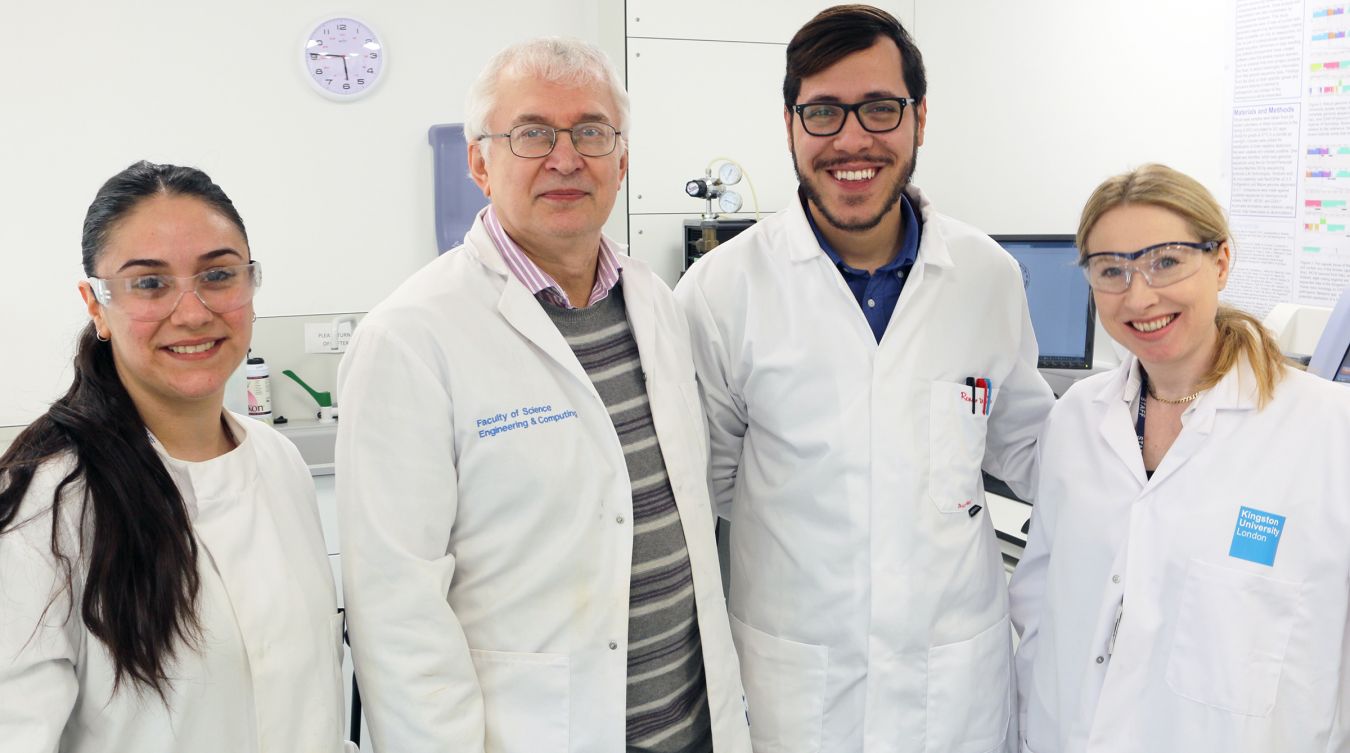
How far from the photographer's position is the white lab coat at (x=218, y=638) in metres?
0.95

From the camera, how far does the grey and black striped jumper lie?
52.4 inches

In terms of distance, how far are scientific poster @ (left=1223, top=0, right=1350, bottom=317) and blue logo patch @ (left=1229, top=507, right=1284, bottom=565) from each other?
118cm

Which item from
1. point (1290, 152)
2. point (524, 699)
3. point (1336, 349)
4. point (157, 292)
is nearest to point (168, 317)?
point (157, 292)

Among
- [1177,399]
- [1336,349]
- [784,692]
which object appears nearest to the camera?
[1177,399]

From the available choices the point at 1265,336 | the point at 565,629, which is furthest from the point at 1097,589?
the point at 565,629

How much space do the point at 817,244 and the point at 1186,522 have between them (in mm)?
646

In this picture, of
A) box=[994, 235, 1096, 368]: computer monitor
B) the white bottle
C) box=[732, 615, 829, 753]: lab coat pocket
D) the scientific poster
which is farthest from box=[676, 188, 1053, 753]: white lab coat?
the white bottle

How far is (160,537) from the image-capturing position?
1.05m

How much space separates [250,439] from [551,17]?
2910 millimetres

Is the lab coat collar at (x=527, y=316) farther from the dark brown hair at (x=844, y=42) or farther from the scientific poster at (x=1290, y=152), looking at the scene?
the scientific poster at (x=1290, y=152)

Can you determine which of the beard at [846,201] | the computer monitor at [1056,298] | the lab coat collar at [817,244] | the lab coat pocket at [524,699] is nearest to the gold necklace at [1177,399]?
the lab coat collar at [817,244]

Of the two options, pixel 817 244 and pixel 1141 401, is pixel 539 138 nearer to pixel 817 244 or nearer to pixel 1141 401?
pixel 817 244

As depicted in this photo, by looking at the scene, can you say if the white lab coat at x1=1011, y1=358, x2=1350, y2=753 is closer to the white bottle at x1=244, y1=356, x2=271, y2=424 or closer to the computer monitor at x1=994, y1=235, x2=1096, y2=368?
the computer monitor at x1=994, y1=235, x2=1096, y2=368

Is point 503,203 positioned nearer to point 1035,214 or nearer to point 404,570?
point 404,570
